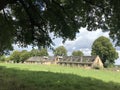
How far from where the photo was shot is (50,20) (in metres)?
A: 15.6

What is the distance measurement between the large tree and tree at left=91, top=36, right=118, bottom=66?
95.4 metres

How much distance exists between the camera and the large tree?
46.7 ft

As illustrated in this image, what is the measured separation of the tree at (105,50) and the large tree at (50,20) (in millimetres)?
95413

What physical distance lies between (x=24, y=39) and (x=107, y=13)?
5.54 m

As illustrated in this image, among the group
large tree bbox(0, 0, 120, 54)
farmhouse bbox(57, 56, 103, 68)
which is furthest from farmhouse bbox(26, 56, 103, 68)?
large tree bbox(0, 0, 120, 54)

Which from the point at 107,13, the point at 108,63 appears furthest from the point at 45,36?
the point at 108,63

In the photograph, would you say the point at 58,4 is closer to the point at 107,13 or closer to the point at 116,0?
the point at 107,13

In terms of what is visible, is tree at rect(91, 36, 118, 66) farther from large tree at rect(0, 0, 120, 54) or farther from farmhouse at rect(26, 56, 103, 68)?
large tree at rect(0, 0, 120, 54)

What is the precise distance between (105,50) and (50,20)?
96944 millimetres

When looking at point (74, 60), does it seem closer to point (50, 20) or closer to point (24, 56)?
point (24, 56)

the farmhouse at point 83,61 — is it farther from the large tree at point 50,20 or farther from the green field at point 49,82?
the large tree at point 50,20

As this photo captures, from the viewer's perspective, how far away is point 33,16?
15586 mm

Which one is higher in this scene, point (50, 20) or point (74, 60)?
point (74, 60)

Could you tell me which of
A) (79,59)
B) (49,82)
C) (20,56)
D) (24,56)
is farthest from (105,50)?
(49,82)
